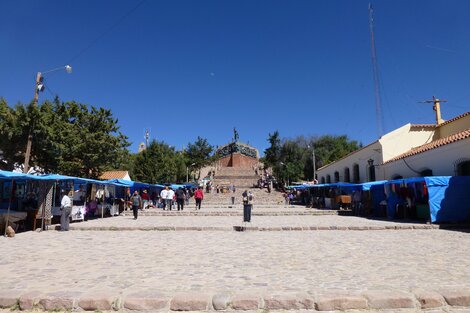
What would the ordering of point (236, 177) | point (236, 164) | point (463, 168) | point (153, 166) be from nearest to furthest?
1. point (463, 168)
2. point (153, 166)
3. point (236, 177)
4. point (236, 164)

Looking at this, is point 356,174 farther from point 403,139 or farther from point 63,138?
point 63,138

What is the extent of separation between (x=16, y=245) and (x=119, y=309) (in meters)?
7.16

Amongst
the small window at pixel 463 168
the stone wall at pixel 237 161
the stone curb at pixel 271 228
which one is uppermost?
the stone wall at pixel 237 161

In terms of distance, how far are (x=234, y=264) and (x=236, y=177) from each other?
5420 centimetres

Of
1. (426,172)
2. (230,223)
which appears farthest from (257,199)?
(230,223)

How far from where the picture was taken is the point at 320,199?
29.6 metres

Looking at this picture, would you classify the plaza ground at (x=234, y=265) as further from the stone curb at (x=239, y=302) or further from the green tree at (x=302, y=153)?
the green tree at (x=302, y=153)

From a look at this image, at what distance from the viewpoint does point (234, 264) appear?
692 centimetres

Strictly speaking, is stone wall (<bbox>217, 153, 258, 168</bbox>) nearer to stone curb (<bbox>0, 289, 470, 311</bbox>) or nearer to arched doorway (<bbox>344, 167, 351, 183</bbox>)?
arched doorway (<bbox>344, 167, 351, 183</bbox>)

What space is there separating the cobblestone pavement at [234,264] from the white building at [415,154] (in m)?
8.23

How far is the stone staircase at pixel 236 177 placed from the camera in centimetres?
5670

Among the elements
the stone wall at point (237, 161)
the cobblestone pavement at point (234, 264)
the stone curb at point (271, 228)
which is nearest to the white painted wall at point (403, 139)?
the stone curb at point (271, 228)

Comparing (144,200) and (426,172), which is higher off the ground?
(426,172)

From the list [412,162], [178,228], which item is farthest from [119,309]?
[412,162]
